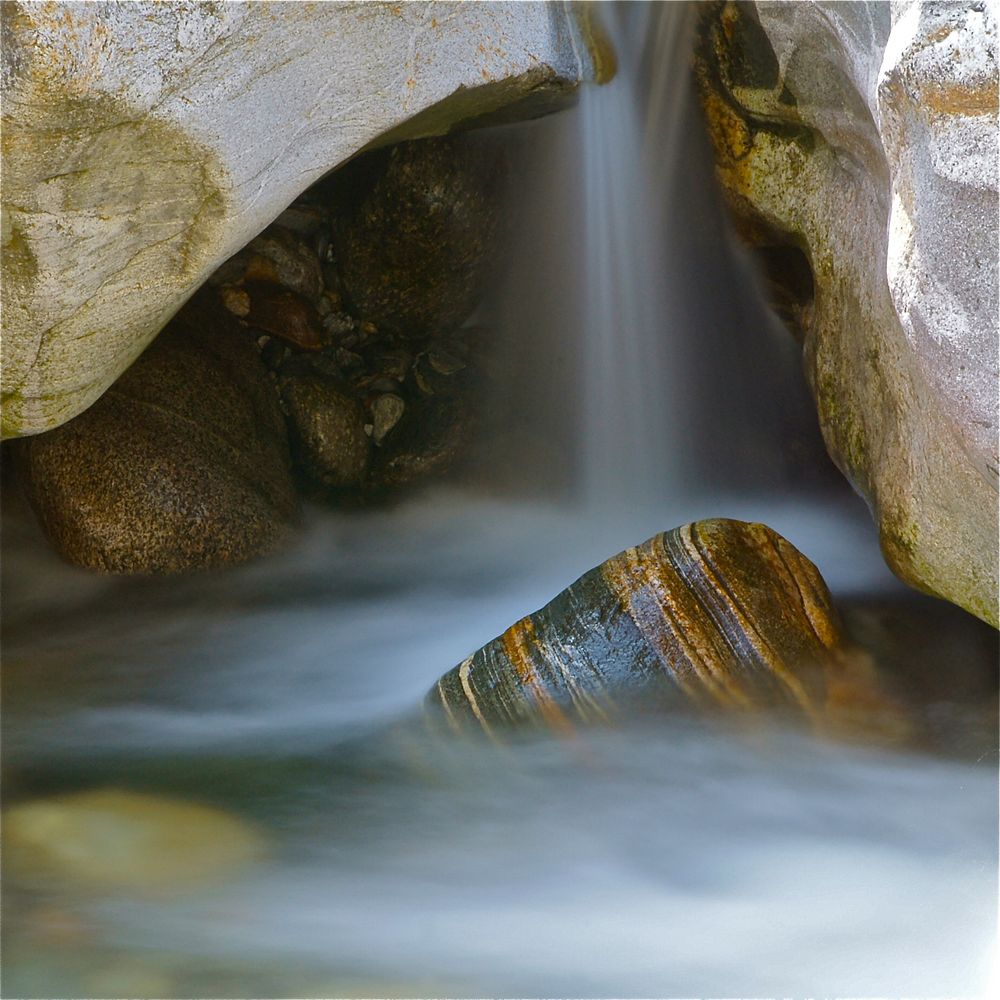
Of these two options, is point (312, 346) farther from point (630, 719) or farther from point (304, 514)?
Answer: point (630, 719)

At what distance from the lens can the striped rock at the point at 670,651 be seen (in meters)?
3.17

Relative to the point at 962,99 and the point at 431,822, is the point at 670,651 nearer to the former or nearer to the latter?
the point at 431,822

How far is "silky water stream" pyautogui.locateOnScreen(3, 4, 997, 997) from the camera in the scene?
2521 mm

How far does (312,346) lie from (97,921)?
3.08 metres

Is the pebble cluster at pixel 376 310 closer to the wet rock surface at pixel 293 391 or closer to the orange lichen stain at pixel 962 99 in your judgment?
the wet rock surface at pixel 293 391

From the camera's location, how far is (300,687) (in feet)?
12.1

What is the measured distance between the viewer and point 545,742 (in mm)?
3182

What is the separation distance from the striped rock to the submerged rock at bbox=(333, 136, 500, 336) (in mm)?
2218

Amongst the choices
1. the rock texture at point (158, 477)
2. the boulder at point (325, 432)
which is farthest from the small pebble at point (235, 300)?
the rock texture at point (158, 477)

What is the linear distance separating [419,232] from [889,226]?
8.00ft

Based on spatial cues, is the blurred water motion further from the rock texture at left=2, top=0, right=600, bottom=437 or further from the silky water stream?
the rock texture at left=2, top=0, right=600, bottom=437

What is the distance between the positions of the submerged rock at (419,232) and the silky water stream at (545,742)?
20 centimetres

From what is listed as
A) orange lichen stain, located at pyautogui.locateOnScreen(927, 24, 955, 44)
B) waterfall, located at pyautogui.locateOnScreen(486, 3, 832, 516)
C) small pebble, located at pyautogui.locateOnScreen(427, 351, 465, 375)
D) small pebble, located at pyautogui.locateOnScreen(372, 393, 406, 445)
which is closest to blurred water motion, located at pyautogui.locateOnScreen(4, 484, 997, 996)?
waterfall, located at pyautogui.locateOnScreen(486, 3, 832, 516)

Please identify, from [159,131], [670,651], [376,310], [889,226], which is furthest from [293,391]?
[889,226]
